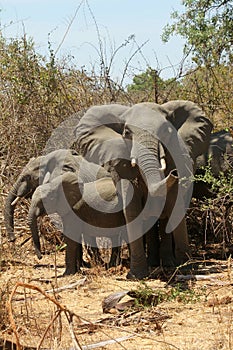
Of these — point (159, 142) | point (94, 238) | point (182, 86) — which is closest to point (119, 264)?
point (94, 238)

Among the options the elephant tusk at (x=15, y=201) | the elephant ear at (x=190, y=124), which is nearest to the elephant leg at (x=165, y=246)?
the elephant ear at (x=190, y=124)

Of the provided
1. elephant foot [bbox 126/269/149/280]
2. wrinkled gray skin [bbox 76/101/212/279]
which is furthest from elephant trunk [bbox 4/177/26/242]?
elephant foot [bbox 126/269/149/280]

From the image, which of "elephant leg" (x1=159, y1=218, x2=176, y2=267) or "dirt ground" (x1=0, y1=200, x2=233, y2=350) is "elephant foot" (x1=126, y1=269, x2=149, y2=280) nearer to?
"dirt ground" (x1=0, y1=200, x2=233, y2=350)

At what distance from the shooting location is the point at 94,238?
901 cm

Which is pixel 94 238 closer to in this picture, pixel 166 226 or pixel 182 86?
pixel 166 226

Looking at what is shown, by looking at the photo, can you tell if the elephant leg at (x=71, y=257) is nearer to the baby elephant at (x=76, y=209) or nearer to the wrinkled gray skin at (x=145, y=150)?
the baby elephant at (x=76, y=209)

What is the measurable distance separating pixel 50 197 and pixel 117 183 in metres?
0.85

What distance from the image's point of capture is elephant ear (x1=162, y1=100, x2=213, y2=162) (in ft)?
27.3

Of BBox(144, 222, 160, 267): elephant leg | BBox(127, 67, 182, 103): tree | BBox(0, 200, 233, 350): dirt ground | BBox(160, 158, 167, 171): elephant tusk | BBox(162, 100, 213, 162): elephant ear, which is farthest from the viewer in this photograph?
BBox(127, 67, 182, 103): tree

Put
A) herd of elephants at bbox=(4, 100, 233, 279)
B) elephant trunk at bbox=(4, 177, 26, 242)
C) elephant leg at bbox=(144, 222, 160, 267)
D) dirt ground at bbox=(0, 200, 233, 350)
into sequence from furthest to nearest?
elephant trunk at bbox=(4, 177, 26, 242) → elephant leg at bbox=(144, 222, 160, 267) → herd of elephants at bbox=(4, 100, 233, 279) → dirt ground at bbox=(0, 200, 233, 350)

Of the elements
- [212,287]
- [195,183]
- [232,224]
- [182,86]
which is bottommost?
[212,287]

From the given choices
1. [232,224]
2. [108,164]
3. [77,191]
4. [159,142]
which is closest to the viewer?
[159,142]

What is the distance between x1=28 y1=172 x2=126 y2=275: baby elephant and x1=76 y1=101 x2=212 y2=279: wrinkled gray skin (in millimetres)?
365

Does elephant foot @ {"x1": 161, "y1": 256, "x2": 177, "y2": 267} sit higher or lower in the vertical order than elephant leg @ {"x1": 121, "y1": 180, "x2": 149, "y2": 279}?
lower
